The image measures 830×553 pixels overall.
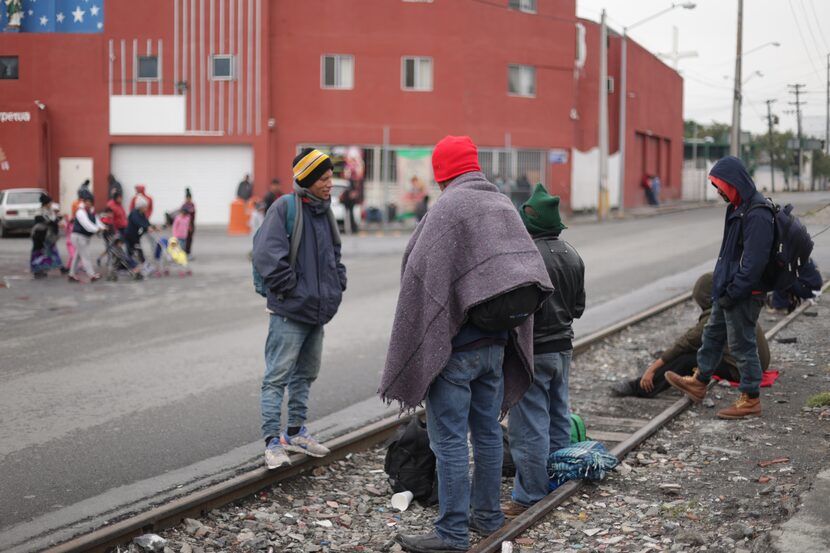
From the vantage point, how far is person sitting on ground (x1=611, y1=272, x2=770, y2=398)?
357 inches

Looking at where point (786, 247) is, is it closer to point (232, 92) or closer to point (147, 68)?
point (232, 92)

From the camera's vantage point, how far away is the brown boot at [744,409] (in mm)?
8312

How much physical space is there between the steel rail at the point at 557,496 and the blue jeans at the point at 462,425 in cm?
14

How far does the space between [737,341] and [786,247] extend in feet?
2.74

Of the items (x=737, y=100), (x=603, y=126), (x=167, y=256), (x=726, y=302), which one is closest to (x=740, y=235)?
(x=726, y=302)

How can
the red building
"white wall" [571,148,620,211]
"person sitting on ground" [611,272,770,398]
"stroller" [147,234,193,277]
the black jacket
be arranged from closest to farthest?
1. the black jacket
2. "person sitting on ground" [611,272,770,398]
3. "stroller" [147,234,193,277]
4. the red building
5. "white wall" [571,148,620,211]

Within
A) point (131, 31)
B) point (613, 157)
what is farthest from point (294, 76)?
point (613, 157)

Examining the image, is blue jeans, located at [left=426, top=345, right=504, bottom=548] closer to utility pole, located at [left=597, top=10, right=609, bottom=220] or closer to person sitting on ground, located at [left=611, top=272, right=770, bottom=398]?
person sitting on ground, located at [left=611, top=272, right=770, bottom=398]

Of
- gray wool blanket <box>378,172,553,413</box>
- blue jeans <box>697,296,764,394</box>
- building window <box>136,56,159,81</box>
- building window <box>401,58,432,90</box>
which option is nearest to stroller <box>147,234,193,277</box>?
blue jeans <box>697,296,764,394</box>

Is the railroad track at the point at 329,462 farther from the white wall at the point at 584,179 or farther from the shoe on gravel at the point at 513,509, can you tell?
the white wall at the point at 584,179

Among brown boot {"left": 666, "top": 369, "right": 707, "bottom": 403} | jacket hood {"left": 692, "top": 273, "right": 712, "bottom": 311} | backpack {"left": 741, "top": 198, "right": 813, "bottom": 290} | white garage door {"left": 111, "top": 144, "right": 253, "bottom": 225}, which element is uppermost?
white garage door {"left": 111, "top": 144, "right": 253, "bottom": 225}

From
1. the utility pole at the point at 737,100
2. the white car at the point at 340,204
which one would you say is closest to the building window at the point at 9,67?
the white car at the point at 340,204

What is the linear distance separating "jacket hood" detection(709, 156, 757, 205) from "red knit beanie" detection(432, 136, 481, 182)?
3094mm

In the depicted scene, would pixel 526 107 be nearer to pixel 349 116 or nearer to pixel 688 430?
pixel 349 116
